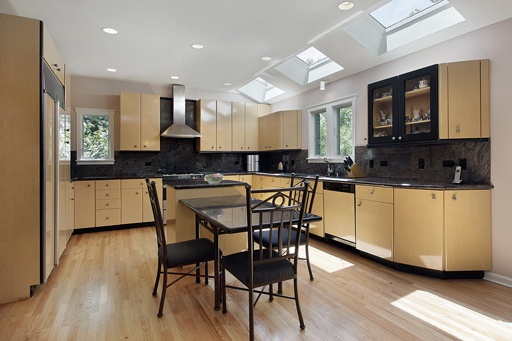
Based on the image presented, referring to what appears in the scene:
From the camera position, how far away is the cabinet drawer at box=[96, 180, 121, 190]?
485cm

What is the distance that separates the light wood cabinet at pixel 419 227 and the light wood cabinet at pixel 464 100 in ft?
2.17

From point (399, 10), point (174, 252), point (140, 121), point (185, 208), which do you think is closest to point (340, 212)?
point (185, 208)

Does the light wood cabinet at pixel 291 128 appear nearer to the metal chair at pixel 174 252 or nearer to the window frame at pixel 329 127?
the window frame at pixel 329 127

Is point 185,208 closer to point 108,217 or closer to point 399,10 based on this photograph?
point 108,217

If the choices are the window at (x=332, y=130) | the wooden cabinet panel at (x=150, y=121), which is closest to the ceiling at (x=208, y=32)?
the window at (x=332, y=130)

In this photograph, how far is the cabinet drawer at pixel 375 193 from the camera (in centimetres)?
310

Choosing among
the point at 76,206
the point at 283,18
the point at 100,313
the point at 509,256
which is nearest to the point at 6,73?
the point at 100,313

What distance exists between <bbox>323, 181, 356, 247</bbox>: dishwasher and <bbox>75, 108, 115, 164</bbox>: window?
3846 mm

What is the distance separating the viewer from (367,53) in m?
3.79

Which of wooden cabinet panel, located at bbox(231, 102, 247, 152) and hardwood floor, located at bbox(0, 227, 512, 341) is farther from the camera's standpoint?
wooden cabinet panel, located at bbox(231, 102, 247, 152)

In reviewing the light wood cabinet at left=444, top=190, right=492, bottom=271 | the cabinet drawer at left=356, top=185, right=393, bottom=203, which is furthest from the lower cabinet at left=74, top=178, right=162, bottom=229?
the light wood cabinet at left=444, top=190, right=492, bottom=271

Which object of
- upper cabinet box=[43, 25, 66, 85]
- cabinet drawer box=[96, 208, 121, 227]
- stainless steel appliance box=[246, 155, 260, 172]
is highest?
upper cabinet box=[43, 25, 66, 85]

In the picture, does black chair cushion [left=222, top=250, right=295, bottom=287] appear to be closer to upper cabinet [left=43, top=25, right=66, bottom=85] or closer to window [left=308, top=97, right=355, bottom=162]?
upper cabinet [left=43, top=25, right=66, bottom=85]

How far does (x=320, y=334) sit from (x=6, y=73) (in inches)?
120
